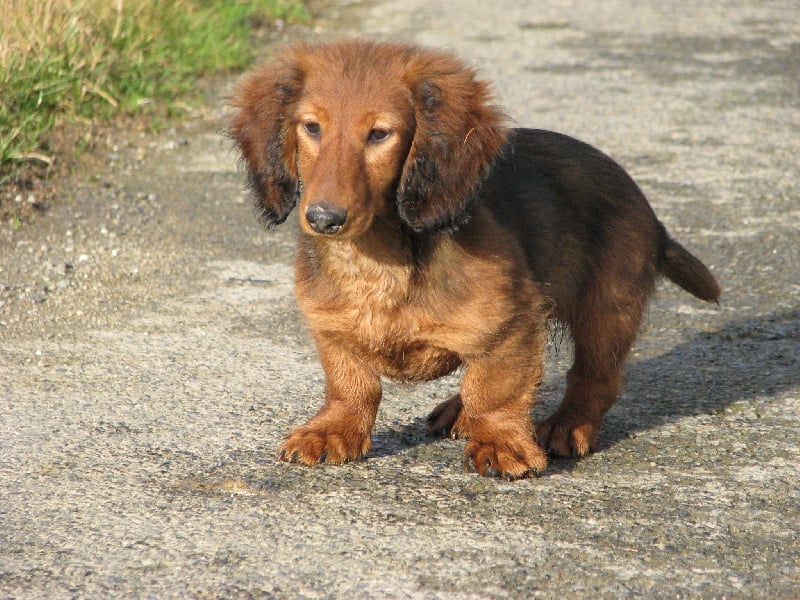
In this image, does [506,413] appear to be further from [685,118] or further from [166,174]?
[685,118]

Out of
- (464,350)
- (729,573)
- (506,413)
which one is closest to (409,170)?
(464,350)

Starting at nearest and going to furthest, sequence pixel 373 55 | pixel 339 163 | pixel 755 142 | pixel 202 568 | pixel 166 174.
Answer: pixel 202 568 → pixel 339 163 → pixel 373 55 → pixel 166 174 → pixel 755 142

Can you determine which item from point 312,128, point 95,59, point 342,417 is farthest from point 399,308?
point 95,59

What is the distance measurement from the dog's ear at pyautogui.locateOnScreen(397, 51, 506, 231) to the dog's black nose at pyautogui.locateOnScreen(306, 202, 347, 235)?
0.30 meters

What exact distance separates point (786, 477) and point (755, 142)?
4.23 metres

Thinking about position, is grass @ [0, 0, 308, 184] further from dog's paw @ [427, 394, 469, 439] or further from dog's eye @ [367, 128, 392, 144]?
dog's eye @ [367, 128, 392, 144]

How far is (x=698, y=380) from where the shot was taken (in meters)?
4.26

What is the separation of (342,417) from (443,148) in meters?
0.88

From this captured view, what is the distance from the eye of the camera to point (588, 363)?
3797 millimetres

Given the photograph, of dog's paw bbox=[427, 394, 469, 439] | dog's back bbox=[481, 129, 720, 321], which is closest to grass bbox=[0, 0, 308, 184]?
dog's paw bbox=[427, 394, 469, 439]

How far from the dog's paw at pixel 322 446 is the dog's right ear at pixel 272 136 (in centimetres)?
64

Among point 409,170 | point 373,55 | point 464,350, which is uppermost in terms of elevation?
point 373,55

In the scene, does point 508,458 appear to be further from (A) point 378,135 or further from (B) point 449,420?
(A) point 378,135

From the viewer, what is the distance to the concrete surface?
9.35 feet
